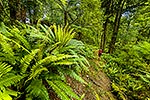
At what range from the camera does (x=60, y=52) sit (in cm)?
426

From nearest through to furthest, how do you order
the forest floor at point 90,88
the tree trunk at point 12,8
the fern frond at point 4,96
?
the fern frond at point 4,96 < the forest floor at point 90,88 < the tree trunk at point 12,8

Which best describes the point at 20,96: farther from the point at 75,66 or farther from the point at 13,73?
the point at 75,66

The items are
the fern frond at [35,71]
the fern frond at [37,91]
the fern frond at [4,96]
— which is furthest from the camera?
the fern frond at [35,71]

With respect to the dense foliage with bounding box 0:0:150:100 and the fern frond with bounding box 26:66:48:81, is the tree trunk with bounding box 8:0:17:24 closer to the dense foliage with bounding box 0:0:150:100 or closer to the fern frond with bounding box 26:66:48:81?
the dense foliage with bounding box 0:0:150:100

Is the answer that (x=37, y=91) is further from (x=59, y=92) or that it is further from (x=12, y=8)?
(x=12, y=8)

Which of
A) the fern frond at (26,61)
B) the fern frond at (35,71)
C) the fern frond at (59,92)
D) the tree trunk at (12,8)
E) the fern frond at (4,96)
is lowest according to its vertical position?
the fern frond at (59,92)

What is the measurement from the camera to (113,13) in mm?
12992

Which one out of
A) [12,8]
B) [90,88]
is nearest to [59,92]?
[90,88]

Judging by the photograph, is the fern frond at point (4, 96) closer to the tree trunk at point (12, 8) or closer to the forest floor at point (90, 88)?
the forest floor at point (90, 88)

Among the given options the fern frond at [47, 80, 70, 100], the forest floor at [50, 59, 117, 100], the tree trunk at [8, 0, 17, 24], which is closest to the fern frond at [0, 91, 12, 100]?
the fern frond at [47, 80, 70, 100]

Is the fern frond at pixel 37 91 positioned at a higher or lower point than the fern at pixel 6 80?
lower

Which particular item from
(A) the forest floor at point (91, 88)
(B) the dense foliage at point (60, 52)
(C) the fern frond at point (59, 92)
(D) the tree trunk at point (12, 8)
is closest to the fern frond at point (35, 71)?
(B) the dense foliage at point (60, 52)

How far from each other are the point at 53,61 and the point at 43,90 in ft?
2.25

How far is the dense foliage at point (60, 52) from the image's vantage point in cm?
334
